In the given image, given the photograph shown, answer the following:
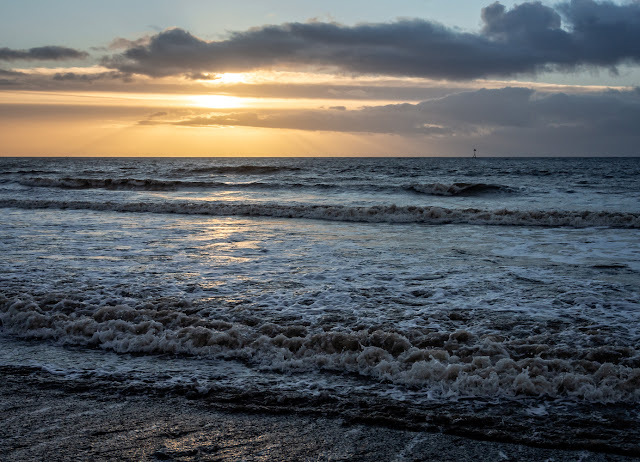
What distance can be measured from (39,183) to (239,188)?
15111 millimetres

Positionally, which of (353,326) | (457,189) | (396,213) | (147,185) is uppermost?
(147,185)

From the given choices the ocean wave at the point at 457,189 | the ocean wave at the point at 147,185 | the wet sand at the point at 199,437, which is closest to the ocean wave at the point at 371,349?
the wet sand at the point at 199,437

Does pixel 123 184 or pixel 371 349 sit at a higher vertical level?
pixel 123 184

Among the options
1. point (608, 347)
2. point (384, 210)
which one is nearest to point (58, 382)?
point (608, 347)

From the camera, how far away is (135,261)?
368 inches

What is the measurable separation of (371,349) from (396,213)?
47.3 feet

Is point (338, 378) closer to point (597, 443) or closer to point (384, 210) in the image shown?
point (597, 443)

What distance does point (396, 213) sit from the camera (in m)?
18.9

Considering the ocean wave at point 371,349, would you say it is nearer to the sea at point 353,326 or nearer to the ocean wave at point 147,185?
the sea at point 353,326

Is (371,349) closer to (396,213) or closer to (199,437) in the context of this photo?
(199,437)

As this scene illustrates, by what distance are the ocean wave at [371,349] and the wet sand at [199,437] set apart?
2.73 feet

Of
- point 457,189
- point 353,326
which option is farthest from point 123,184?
point 353,326

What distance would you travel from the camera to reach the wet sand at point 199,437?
3.18 metres

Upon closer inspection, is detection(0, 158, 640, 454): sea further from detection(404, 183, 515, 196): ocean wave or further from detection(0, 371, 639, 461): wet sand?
detection(404, 183, 515, 196): ocean wave
